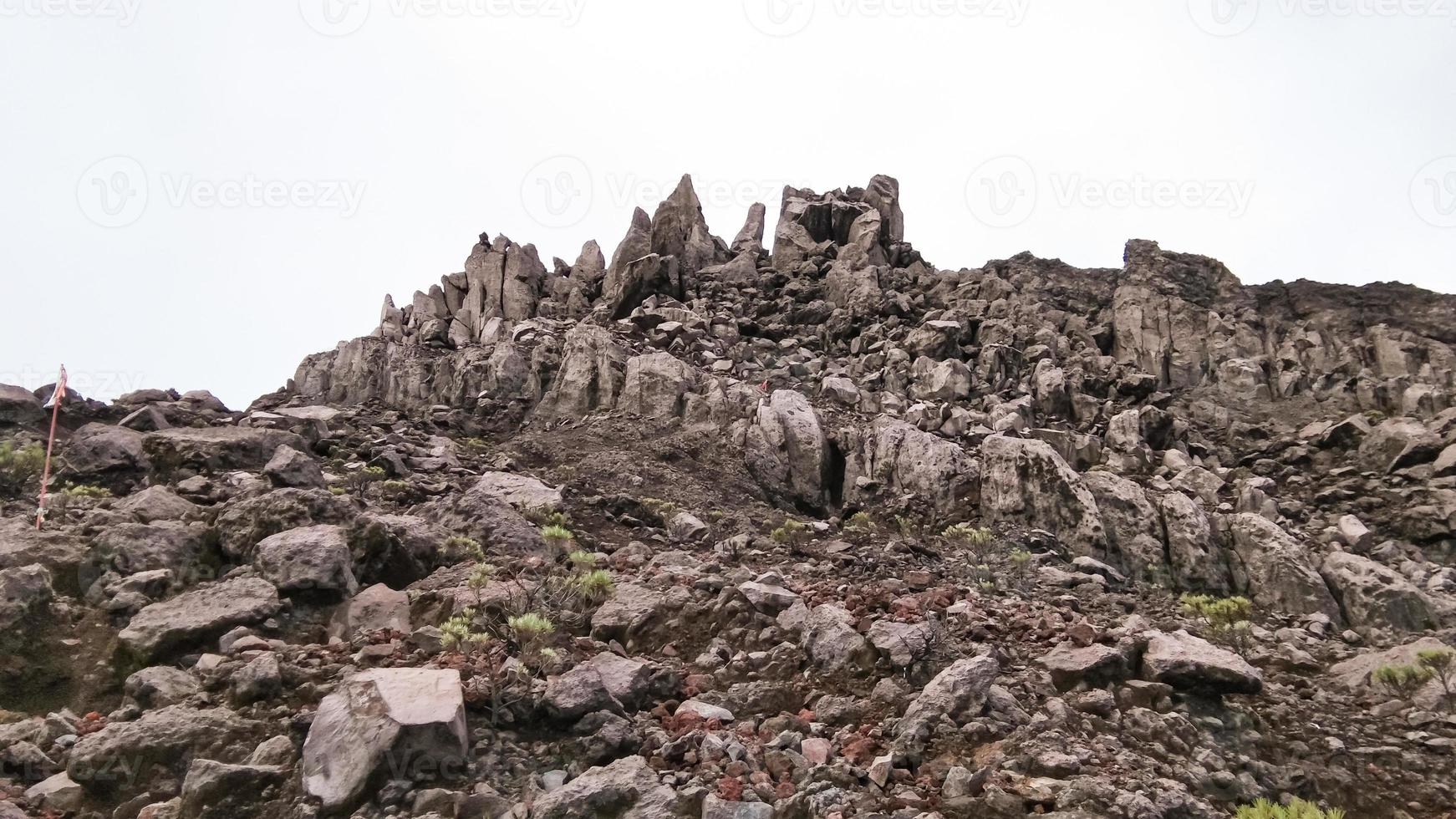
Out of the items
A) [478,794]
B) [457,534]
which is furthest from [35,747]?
[457,534]

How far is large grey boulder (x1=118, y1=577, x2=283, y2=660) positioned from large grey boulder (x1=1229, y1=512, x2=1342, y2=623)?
73.3ft

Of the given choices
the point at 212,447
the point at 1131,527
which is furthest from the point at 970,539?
the point at 212,447

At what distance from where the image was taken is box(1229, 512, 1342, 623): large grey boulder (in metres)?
19.0

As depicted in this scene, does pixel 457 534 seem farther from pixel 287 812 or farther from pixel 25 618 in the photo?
pixel 287 812

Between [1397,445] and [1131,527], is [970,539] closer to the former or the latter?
[1131,527]

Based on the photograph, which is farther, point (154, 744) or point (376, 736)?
point (154, 744)

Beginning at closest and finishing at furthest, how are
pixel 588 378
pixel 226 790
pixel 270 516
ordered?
pixel 226 790, pixel 270 516, pixel 588 378

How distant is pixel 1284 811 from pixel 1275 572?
47.1ft

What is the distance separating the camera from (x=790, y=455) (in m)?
26.5

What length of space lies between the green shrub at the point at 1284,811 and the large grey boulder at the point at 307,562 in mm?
12369

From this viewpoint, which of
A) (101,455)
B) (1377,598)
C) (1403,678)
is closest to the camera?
(1403,678)

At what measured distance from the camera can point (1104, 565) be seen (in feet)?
63.3

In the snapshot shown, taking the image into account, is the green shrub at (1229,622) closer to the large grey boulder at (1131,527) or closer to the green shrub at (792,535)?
the large grey boulder at (1131,527)

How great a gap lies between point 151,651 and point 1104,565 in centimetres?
1955
